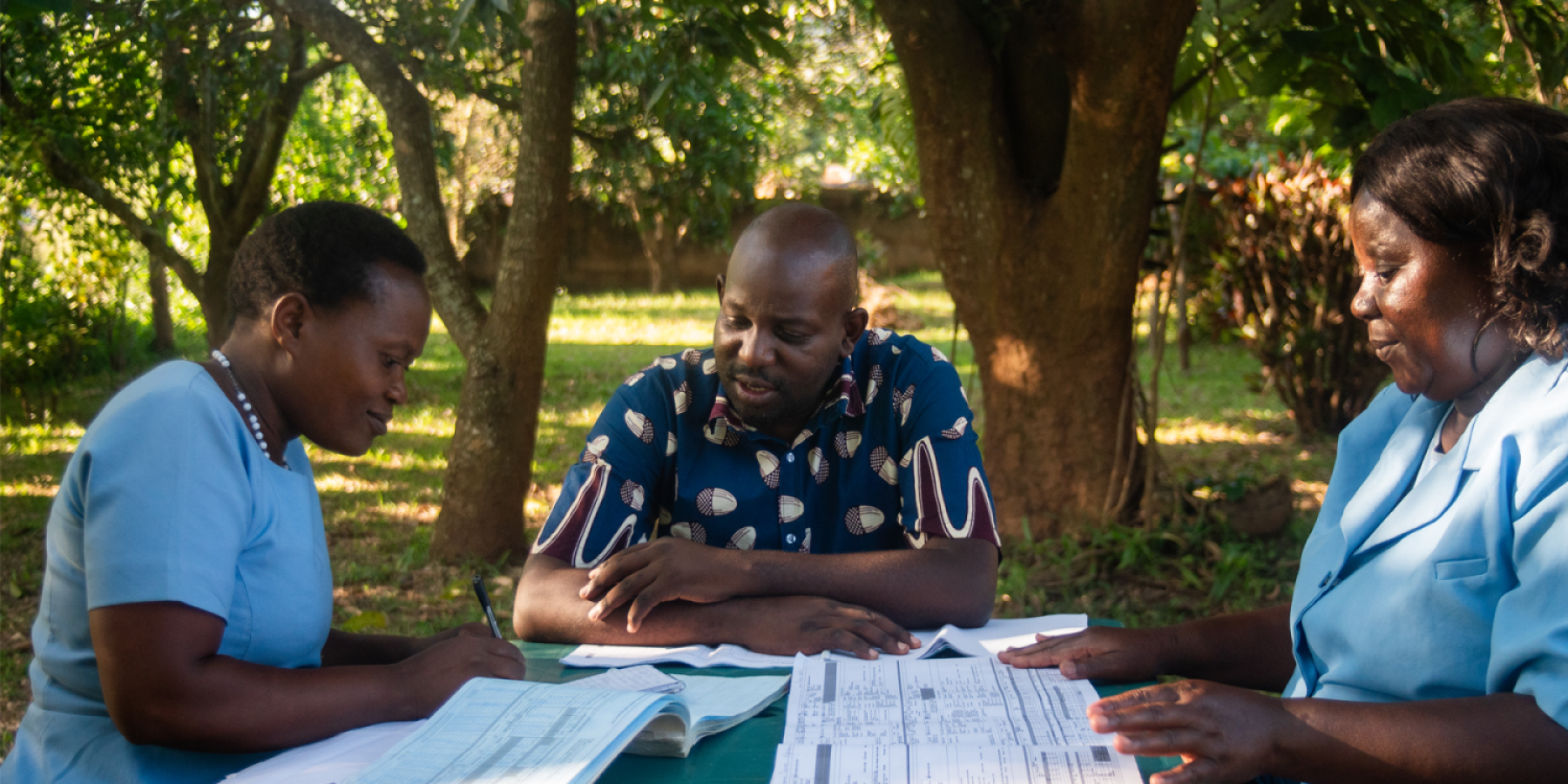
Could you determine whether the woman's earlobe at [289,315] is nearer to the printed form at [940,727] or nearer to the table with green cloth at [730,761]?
the table with green cloth at [730,761]

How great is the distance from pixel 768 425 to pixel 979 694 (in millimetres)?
903

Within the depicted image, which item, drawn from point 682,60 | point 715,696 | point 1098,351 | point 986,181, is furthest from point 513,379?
point 715,696

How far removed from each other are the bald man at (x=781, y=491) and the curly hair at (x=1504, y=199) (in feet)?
3.34

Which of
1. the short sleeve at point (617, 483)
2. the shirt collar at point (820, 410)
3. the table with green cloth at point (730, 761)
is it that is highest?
the shirt collar at point (820, 410)

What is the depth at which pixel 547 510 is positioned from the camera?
6000 mm

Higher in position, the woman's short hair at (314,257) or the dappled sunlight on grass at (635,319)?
the woman's short hair at (314,257)

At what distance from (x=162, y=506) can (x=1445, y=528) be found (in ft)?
5.78

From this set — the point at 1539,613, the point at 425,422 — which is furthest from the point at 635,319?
the point at 1539,613

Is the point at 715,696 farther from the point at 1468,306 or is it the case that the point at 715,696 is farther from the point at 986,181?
the point at 986,181

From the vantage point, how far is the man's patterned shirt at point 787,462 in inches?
93.9

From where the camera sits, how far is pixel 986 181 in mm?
4598

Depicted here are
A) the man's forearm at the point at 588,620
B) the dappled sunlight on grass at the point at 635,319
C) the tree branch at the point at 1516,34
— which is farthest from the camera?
the dappled sunlight on grass at the point at 635,319

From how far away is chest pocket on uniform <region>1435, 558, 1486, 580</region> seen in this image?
1503 millimetres

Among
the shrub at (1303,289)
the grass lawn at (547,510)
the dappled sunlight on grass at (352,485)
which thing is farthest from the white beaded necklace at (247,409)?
the shrub at (1303,289)
